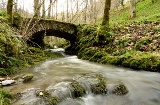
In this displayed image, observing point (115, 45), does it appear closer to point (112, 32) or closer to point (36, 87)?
point (112, 32)

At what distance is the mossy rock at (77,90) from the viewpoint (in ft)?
20.2

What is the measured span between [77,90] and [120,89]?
1.25 metres

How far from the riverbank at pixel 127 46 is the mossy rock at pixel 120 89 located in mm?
2969

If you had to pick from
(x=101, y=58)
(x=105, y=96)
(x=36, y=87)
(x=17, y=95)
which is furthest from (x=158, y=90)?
(x=101, y=58)

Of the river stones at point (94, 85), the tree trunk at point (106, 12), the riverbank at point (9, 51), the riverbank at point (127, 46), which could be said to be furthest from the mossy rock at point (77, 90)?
the tree trunk at point (106, 12)

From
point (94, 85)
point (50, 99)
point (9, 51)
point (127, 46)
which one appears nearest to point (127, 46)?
point (127, 46)

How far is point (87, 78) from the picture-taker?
7.30m

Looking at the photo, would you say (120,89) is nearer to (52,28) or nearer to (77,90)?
(77,90)

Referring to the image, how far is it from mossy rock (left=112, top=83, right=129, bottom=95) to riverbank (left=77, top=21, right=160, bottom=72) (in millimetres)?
2969

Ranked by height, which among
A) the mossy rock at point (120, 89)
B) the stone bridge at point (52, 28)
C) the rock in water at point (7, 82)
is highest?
the stone bridge at point (52, 28)

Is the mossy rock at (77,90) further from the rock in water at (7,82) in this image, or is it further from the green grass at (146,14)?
the green grass at (146,14)

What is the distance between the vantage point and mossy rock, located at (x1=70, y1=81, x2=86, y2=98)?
20.2ft

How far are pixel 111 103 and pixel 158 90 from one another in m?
1.62

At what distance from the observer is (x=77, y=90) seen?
6.21m
